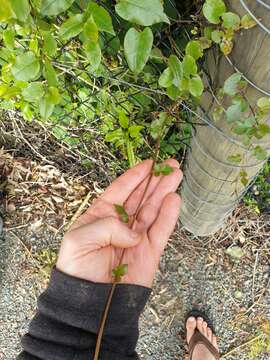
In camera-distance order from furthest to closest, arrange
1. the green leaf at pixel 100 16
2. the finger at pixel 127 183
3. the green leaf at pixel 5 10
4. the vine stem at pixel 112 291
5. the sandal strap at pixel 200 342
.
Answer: the sandal strap at pixel 200 342 → the finger at pixel 127 183 → the vine stem at pixel 112 291 → the green leaf at pixel 100 16 → the green leaf at pixel 5 10

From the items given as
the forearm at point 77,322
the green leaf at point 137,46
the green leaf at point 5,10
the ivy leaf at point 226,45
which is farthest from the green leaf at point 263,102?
the forearm at point 77,322

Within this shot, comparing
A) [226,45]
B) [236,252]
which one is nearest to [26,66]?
[226,45]

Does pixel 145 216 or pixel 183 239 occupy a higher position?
pixel 145 216

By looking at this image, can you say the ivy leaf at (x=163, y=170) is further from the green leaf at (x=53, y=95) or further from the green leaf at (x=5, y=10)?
the green leaf at (x=5, y=10)

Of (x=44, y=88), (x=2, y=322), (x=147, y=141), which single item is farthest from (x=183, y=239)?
(x=44, y=88)

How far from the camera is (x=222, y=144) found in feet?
3.74

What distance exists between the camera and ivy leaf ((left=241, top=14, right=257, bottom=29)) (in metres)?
0.72

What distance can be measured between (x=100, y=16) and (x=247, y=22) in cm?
26

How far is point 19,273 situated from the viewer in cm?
221

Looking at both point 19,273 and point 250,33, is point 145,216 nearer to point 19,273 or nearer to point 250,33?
point 250,33

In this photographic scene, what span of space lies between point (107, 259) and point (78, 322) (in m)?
0.21

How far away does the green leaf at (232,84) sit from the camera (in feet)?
2.67

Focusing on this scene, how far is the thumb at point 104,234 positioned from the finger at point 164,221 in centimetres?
11

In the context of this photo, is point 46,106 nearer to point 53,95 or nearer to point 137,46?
point 53,95
